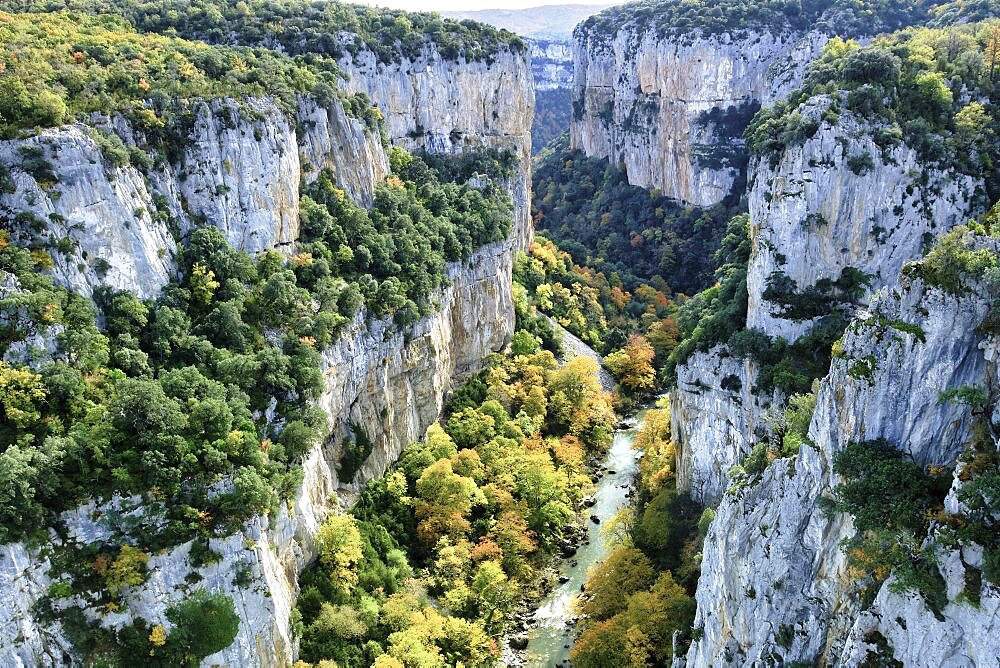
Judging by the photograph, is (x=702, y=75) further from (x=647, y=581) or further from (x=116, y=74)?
(x=116, y=74)

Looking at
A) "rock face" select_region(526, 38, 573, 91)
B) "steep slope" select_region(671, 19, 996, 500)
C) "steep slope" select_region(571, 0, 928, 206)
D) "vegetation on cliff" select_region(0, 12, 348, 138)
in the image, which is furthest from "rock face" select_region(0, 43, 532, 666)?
"rock face" select_region(526, 38, 573, 91)

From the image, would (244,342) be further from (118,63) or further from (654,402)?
(654,402)

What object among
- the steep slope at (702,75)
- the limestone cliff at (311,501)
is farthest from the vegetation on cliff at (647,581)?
the steep slope at (702,75)

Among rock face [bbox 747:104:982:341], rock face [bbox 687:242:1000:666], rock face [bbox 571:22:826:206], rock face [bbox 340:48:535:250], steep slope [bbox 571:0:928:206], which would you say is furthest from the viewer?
rock face [bbox 571:22:826:206]

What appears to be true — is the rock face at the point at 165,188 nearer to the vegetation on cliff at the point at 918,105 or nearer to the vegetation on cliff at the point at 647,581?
the vegetation on cliff at the point at 647,581

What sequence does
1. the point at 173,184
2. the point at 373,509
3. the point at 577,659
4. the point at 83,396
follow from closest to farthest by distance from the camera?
the point at 83,396 < the point at 577,659 < the point at 173,184 < the point at 373,509

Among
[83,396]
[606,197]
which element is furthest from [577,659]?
[606,197]

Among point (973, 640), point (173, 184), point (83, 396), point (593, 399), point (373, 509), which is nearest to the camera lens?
point (973, 640)

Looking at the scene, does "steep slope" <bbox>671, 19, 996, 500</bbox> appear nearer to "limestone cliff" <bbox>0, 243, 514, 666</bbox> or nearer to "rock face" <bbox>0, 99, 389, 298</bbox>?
"limestone cliff" <bbox>0, 243, 514, 666</bbox>

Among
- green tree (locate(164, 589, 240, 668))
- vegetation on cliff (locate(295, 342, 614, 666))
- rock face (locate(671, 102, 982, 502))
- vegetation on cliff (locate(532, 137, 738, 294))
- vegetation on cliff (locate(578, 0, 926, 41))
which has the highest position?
vegetation on cliff (locate(578, 0, 926, 41))
